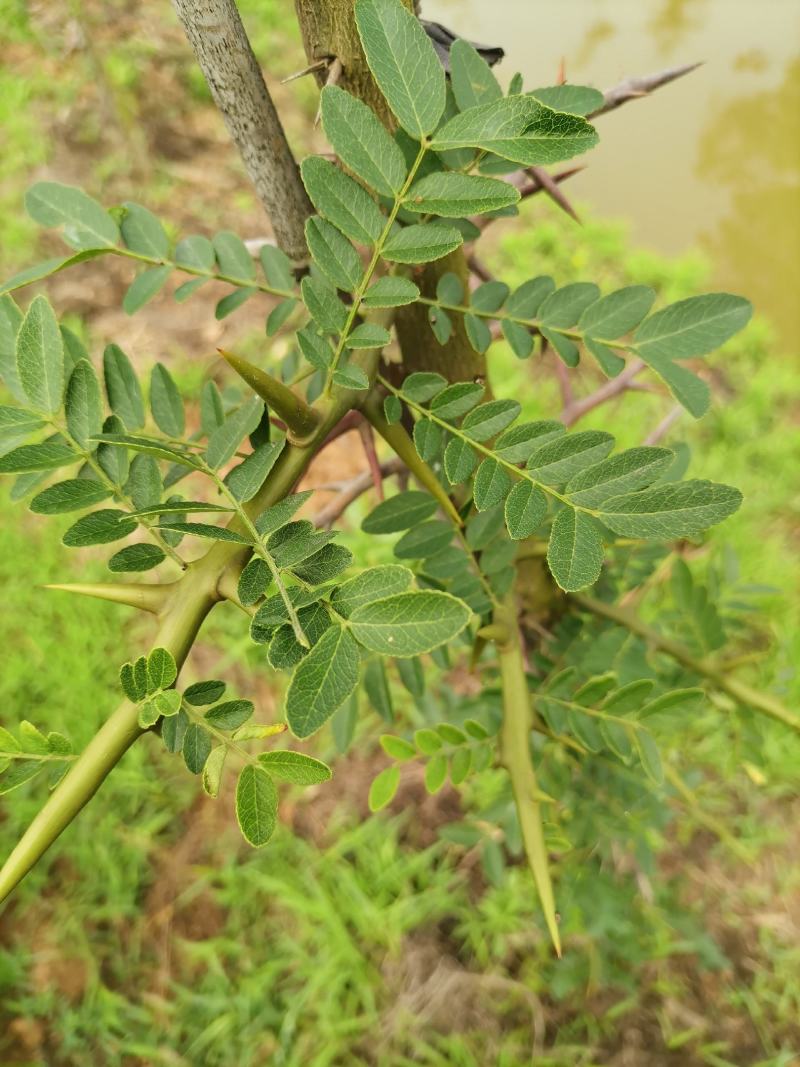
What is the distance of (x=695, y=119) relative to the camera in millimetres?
3354

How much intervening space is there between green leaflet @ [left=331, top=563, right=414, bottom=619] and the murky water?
275 cm

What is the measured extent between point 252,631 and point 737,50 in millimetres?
4028

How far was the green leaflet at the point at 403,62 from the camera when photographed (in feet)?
1.46

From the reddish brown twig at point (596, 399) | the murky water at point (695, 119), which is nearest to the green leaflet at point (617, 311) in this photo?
the reddish brown twig at point (596, 399)

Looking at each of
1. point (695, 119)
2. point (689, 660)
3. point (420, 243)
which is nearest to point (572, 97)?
point (420, 243)

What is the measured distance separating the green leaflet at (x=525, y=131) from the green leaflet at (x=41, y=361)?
0.30 m

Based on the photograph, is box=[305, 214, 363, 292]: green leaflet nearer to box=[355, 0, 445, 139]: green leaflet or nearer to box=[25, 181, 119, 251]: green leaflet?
box=[355, 0, 445, 139]: green leaflet

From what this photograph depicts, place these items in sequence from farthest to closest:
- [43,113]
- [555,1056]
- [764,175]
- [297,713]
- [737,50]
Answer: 1. [737,50]
2. [764,175]
3. [43,113]
4. [555,1056]
5. [297,713]

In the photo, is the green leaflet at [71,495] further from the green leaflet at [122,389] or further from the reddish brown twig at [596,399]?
the reddish brown twig at [596,399]

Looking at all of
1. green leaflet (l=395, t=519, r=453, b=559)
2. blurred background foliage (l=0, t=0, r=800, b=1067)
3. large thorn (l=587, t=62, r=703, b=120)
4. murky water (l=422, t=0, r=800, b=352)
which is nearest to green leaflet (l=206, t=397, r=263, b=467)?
green leaflet (l=395, t=519, r=453, b=559)

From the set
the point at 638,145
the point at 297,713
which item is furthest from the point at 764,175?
the point at 297,713

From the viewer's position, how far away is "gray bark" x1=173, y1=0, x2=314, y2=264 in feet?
1.71

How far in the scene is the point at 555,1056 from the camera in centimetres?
147

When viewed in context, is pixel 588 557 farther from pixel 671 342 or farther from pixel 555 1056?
pixel 555 1056
